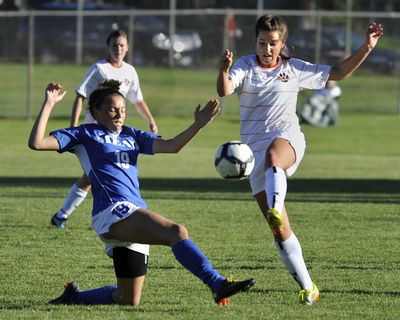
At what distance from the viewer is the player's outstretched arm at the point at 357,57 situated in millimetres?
7867

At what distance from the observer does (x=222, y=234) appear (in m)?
11.1

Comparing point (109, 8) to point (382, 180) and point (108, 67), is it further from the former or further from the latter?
point (108, 67)

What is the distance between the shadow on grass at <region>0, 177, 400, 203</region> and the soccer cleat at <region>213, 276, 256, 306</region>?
765 centimetres

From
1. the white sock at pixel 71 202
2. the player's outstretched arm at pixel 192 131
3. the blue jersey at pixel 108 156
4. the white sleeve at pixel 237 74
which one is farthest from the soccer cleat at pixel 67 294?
the white sock at pixel 71 202

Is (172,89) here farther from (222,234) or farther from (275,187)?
(275,187)

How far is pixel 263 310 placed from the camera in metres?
7.12

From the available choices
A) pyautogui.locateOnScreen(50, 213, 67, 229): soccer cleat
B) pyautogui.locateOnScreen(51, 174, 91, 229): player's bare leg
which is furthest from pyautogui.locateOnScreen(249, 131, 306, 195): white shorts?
pyautogui.locateOnScreen(50, 213, 67, 229): soccer cleat

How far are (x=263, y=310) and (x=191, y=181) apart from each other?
32.0 feet

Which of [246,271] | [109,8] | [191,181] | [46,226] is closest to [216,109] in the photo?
[246,271]

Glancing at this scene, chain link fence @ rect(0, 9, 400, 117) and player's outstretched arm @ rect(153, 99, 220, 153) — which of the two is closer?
player's outstretched arm @ rect(153, 99, 220, 153)

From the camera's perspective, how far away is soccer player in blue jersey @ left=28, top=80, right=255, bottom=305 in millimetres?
6875

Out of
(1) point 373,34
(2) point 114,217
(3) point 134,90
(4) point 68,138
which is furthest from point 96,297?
(3) point 134,90

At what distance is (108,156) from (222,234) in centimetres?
412

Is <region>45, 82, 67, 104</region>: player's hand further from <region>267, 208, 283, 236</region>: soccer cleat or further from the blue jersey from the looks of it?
<region>267, 208, 283, 236</region>: soccer cleat
